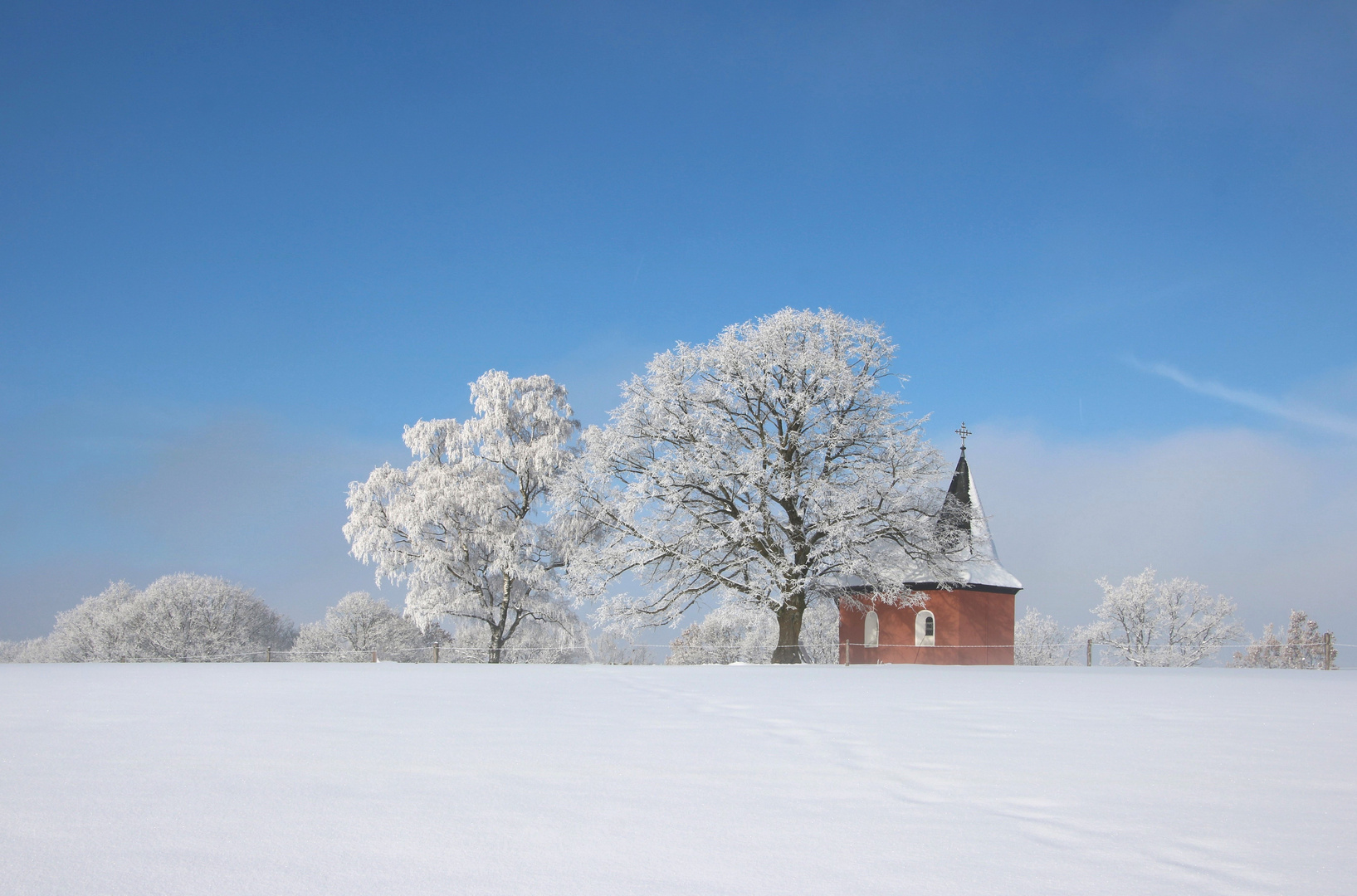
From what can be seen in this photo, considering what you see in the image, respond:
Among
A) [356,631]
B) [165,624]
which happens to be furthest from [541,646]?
[165,624]

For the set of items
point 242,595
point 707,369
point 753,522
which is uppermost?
point 707,369

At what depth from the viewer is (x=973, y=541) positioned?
3078cm

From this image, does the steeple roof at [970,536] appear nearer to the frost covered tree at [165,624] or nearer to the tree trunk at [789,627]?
the tree trunk at [789,627]

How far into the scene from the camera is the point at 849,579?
Result: 2917cm

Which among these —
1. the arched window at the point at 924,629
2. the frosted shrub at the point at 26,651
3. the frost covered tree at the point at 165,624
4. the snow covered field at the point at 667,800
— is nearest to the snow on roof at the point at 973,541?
the arched window at the point at 924,629

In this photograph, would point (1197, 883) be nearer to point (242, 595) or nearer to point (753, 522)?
point (753, 522)

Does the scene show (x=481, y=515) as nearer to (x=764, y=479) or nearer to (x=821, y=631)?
(x=764, y=479)

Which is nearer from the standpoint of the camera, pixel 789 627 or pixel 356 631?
pixel 789 627

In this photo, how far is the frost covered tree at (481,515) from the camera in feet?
109

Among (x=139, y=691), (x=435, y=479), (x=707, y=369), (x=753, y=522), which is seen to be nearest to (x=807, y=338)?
(x=707, y=369)

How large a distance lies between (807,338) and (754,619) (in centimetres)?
867

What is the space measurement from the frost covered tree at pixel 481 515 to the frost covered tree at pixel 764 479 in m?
5.79

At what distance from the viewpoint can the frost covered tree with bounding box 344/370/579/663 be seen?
33125mm

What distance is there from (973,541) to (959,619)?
2.69 m
